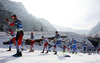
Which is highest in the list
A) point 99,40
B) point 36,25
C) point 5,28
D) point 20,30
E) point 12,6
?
point 12,6

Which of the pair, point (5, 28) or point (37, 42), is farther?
point (5, 28)

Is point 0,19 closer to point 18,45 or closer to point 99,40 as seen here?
point 18,45

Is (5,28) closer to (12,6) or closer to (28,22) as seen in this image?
(28,22)

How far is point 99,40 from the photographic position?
36.1m

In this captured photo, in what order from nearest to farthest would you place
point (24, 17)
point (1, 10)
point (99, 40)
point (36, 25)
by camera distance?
point (99, 40)
point (1, 10)
point (36, 25)
point (24, 17)

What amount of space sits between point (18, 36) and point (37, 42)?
15.1 metres

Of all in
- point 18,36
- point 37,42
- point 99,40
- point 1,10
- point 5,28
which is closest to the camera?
point 18,36

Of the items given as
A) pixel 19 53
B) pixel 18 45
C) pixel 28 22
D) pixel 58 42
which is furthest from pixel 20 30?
pixel 28 22

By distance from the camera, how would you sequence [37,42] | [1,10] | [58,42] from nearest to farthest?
1. [58,42]
2. [37,42]
3. [1,10]

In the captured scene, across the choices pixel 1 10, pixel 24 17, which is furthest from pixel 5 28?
pixel 24 17

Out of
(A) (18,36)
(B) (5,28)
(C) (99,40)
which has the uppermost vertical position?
(B) (5,28)

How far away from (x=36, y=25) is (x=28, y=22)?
8.03 meters

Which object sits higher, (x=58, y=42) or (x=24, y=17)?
(x=24, y=17)

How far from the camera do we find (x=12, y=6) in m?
70.2
